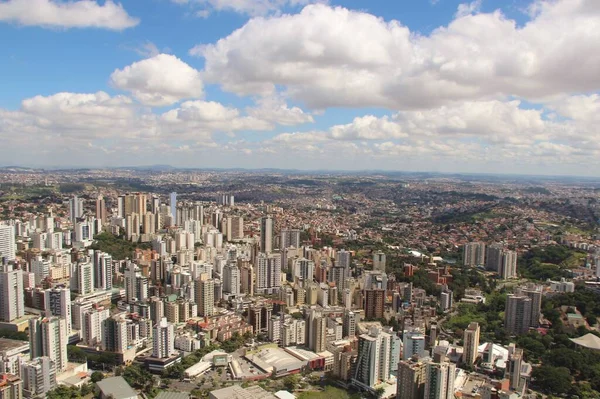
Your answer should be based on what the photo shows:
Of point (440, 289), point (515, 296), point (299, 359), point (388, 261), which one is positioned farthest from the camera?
point (388, 261)

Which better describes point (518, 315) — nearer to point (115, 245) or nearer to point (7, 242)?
point (115, 245)

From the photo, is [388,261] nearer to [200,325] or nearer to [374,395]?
[200,325]

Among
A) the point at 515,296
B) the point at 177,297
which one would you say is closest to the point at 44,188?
the point at 177,297

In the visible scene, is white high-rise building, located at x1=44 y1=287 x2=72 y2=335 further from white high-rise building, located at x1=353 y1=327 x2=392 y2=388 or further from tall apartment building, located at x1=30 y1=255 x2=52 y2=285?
white high-rise building, located at x1=353 y1=327 x2=392 y2=388

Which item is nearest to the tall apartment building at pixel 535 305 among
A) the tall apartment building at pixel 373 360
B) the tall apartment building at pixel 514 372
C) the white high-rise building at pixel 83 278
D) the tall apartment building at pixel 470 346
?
the tall apartment building at pixel 470 346

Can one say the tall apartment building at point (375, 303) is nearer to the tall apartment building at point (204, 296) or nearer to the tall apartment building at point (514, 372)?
the tall apartment building at point (204, 296)

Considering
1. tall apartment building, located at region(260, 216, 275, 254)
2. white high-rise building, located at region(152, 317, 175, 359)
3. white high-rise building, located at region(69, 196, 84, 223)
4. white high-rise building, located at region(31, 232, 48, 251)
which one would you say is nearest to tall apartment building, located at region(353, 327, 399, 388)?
white high-rise building, located at region(152, 317, 175, 359)
